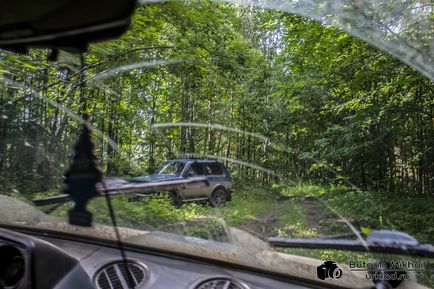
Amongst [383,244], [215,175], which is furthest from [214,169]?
[383,244]

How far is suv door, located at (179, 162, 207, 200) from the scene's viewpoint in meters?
2.17

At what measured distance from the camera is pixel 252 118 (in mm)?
2371

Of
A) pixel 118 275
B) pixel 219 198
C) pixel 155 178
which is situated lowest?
pixel 118 275

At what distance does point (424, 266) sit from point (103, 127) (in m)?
1.89

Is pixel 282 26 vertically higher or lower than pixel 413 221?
higher

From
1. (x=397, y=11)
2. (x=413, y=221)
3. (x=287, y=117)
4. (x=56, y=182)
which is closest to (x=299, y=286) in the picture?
(x=413, y=221)

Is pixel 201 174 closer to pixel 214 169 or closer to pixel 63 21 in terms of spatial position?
pixel 214 169

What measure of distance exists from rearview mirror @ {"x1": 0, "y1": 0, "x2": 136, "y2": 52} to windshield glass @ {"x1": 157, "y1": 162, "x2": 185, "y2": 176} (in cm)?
108

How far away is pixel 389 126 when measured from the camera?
2221 mm

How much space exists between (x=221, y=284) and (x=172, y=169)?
0.78 m

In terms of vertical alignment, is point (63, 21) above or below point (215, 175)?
above

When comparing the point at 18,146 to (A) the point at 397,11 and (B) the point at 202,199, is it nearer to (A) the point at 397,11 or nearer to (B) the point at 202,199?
(B) the point at 202,199

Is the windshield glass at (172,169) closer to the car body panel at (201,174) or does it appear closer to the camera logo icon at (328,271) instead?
the car body panel at (201,174)

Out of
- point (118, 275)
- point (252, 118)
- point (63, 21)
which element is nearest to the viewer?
point (63, 21)
